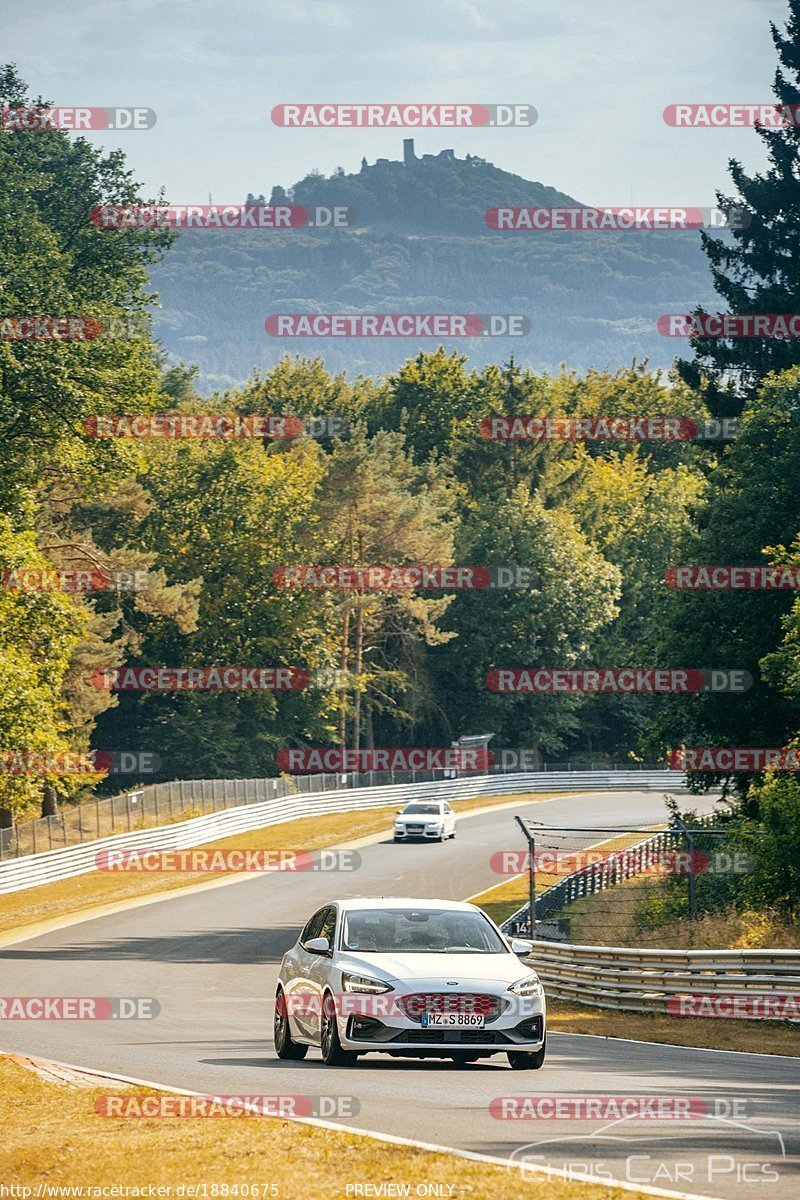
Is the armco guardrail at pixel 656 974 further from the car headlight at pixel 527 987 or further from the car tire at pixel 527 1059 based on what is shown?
the car headlight at pixel 527 987

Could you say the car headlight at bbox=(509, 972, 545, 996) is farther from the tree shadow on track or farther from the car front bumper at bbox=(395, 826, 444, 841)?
the car front bumper at bbox=(395, 826, 444, 841)

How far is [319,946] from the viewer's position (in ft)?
48.5

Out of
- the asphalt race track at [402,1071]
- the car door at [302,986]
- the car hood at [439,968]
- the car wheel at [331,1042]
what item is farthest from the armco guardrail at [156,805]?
the car hood at [439,968]

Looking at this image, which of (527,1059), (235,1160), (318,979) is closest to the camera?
(235,1160)

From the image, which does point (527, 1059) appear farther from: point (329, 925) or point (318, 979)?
point (329, 925)

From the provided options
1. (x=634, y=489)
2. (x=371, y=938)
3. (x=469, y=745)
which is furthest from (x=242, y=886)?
A: (x=634, y=489)

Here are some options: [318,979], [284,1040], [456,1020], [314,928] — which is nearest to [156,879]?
[314,928]

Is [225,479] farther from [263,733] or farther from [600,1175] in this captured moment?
[600,1175]

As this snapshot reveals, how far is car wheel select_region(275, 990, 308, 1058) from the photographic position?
50.8 ft

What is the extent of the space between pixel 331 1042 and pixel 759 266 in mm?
41204

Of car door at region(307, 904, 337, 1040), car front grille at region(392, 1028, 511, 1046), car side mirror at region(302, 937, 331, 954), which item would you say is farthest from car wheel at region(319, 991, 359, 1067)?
car front grille at region(392, 1028, 511, 1046)

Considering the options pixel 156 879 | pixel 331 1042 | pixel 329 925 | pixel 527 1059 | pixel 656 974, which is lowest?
pixel 156 879

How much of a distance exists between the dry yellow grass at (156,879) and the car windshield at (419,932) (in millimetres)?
25277

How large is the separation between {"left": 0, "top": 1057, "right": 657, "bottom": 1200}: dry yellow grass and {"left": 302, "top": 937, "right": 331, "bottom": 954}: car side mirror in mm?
3459
